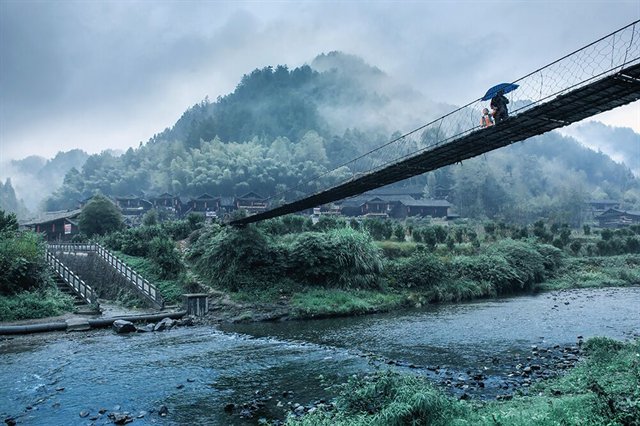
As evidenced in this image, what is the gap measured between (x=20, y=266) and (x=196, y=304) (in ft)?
26.5

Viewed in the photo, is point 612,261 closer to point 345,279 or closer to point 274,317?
point 345,279

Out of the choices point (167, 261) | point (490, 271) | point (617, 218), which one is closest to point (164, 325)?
point (167, 261)

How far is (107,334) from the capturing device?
17.0 metres

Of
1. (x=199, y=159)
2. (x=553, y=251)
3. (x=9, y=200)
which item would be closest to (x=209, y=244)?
(x=553, y=251)

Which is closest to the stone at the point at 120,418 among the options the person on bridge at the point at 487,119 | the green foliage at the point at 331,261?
the person on bridge at the point at 487,119

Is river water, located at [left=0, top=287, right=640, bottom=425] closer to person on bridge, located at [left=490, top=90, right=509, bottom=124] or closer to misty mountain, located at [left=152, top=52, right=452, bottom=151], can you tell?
person on bridge, located at [left=490, top=90, right=509, bottom=124]

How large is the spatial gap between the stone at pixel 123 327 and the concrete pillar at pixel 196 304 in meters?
3.36

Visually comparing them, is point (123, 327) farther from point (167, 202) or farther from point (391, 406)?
point (167, 202)

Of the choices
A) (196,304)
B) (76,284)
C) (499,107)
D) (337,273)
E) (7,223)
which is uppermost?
(499,107)

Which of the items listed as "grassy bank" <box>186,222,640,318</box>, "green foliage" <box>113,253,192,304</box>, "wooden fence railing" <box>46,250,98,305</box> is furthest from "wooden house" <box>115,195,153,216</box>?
"green foliage" <box>113,253,192,304</box>

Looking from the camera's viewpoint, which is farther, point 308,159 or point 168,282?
point 308,159

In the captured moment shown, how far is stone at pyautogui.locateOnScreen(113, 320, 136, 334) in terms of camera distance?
56.7 feet

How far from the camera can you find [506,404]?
819cm

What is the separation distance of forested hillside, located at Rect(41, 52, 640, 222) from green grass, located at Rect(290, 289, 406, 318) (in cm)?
2643
